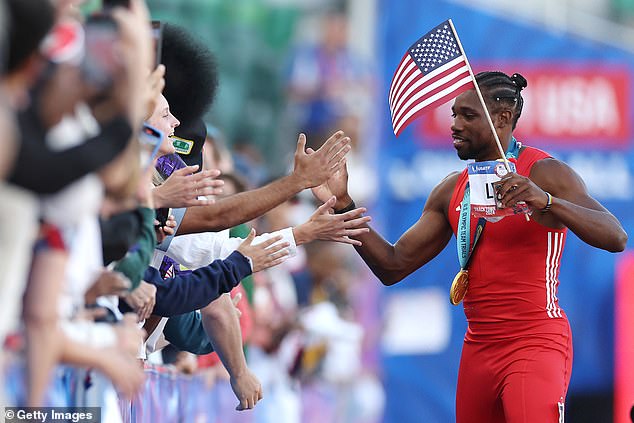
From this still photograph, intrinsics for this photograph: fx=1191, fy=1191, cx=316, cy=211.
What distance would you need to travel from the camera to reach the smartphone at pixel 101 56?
12.0 ft

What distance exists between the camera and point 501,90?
6281 mm

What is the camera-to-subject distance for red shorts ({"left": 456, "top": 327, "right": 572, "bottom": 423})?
19.0 feet

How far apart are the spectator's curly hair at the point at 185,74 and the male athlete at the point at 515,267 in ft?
2.66

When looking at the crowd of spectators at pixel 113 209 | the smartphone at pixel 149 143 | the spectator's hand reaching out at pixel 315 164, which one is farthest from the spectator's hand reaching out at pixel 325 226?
the smartphone at pixel 149 143

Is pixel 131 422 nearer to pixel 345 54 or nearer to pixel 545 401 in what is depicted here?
pixel 545 401

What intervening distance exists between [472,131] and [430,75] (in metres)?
0.39

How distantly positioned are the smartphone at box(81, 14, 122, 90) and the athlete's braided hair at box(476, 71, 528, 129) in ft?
9.55

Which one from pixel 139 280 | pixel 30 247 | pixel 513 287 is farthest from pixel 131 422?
pixel 30 247

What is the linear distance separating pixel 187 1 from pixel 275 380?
7150mm

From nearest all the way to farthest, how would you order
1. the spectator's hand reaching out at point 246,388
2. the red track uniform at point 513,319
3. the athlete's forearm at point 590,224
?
the athlete's forearm at point 590,224, the red track uniform at point 513,319, the spectator's hand reaching out at point 246,388

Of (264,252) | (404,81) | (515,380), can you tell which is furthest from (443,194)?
(264,252)

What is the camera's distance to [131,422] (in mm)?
6039

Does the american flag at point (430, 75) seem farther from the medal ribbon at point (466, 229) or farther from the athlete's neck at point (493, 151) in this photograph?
the medal ribbon at point (466, 229)

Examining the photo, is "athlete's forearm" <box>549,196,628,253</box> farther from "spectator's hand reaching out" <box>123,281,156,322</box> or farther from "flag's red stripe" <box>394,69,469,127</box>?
"spectator's hand reaching out" <box>123,281,156,322</box>
